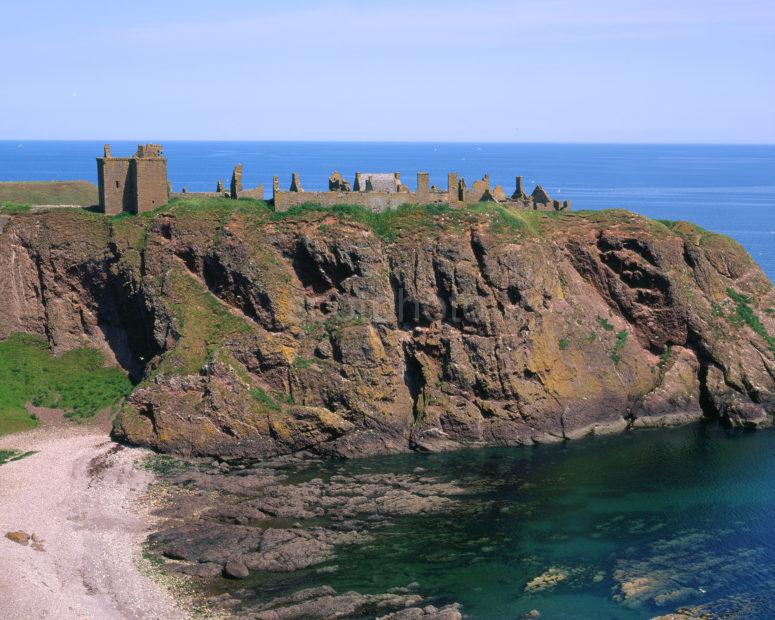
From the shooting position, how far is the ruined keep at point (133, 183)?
7644cm

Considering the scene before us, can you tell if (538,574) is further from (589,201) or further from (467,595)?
(589,201)

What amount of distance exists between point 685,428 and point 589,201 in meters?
117

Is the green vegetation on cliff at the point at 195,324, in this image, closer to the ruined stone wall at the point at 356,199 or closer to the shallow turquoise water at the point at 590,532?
the ruined stone wall at the point at 356,199

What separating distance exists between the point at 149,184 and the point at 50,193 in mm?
27643

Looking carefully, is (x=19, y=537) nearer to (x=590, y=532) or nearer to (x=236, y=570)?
(x=236, y=570)

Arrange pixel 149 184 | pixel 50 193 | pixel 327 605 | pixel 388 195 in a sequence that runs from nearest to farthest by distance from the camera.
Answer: pixel 327 605
pixel 149 184
pixel 388 195
pixel 50 193

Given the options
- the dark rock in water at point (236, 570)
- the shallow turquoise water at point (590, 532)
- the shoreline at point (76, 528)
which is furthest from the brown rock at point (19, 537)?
the shallow turquoise water at point (590, 532)

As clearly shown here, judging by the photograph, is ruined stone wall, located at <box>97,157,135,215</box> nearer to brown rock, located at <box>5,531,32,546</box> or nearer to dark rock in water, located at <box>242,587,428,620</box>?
brown rock, located at <box>5,531,32,546</box>

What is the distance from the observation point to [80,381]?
73.8m

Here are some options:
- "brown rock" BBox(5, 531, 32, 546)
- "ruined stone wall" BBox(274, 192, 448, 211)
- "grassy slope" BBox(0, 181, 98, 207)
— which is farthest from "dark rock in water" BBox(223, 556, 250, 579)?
"grassy slope" BBox(0, 181, 98, 207)

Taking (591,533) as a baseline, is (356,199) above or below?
above

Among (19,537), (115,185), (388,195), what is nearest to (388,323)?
(388,195)

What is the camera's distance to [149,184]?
76875mm

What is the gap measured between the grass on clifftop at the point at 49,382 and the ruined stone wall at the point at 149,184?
39.1ft
